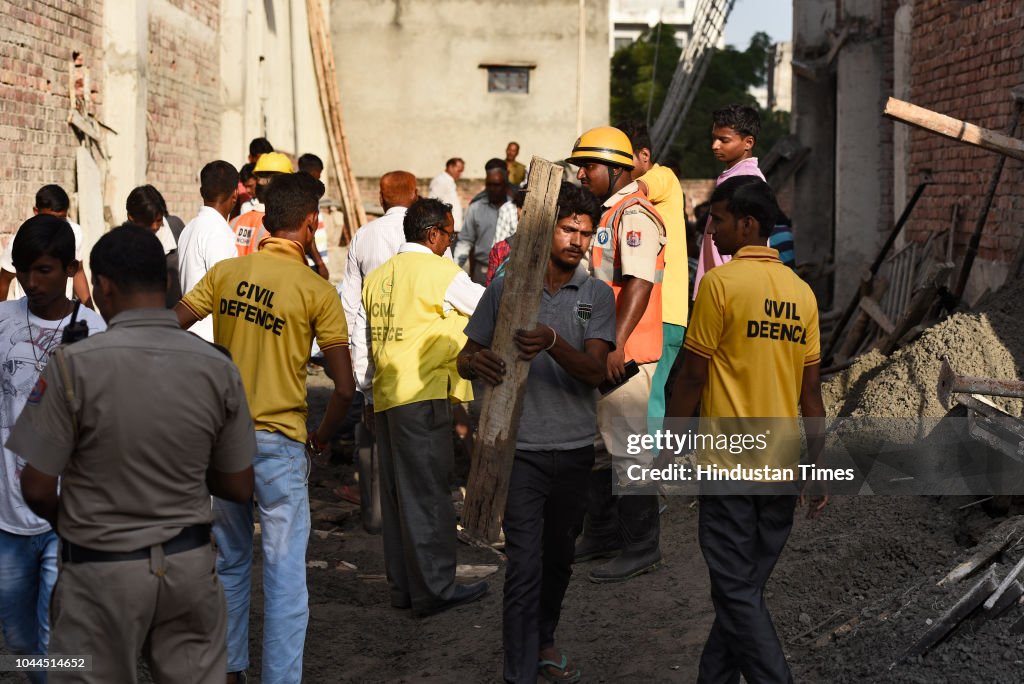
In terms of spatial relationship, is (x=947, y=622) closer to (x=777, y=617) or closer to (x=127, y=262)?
(x=777, y=617)

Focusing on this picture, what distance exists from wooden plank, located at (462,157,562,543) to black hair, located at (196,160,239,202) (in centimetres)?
316

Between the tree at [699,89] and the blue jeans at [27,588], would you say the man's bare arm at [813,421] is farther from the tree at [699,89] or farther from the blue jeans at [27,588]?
the tree at [699,89]

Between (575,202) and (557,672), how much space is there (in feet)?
6.27

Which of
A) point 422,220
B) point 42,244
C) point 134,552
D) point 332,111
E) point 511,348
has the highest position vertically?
point 332,111

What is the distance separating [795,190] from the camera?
1652 cm

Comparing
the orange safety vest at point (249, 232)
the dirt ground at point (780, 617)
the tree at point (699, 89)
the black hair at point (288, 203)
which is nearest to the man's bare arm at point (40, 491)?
the black hair at point (288, 203)

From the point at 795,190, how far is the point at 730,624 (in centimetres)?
1342

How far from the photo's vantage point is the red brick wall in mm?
8656

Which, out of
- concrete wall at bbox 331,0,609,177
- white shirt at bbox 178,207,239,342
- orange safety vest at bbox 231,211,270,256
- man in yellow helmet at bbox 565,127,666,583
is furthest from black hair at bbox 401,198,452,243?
concrete wall at bbox 331,0,609,177

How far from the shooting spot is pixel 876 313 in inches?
408

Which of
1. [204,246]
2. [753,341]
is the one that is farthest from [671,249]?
[204,246]

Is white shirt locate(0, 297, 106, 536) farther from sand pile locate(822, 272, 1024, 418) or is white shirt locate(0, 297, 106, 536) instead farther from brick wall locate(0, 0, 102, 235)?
brick wall locate(0, 0, 102, 235)

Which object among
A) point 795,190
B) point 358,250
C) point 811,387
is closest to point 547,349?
point 811,387

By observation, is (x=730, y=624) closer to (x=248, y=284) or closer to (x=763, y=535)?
(x=763, y=535)
